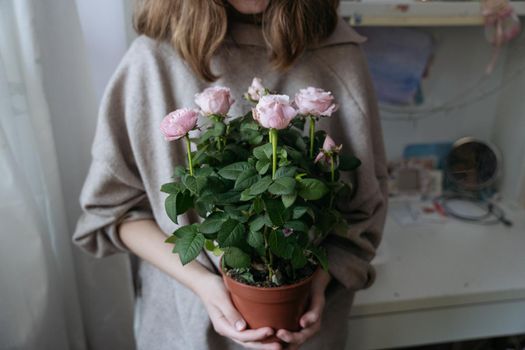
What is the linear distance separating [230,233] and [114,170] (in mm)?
321

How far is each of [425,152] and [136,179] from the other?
1010mm

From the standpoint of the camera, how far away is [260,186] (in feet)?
1.45

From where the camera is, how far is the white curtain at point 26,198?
69 cm

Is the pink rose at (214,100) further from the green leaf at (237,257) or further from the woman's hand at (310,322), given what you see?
the woman's hand at (310,322)

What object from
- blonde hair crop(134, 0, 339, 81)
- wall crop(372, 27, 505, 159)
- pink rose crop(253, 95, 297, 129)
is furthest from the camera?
wall crop(372, 27, 505, 159)

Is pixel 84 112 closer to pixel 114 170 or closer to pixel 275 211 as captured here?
pixel 114 170

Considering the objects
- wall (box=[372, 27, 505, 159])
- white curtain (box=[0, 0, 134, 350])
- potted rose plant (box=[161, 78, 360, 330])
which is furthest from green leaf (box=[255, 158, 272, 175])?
wall (box=[372, 27, 505, 159])

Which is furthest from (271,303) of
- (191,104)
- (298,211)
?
(191,104)

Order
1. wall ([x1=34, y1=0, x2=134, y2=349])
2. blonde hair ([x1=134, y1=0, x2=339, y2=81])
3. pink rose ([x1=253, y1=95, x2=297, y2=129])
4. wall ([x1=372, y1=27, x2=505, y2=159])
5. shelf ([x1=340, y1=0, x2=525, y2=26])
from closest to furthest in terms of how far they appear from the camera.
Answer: pink rose ([x1=253, y1=95, x2=297, y2=129]) → blonde hair ([x1=134, y1=0, x2=339, y2=81]) → wall ([x1=34, y1=0, x2=134, y2=349]) → shelf ([x1=340, y1=0, x2=525, y2=26]) → wall ([x1=372, y1=27, x2=505, y2=159])

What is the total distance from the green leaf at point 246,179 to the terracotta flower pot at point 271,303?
0.14m

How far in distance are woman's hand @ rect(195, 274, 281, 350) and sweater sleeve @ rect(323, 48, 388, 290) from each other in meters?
0.20

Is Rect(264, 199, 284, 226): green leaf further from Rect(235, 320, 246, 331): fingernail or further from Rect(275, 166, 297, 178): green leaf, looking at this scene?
Rect(235, 320, 246, 331): fingernail

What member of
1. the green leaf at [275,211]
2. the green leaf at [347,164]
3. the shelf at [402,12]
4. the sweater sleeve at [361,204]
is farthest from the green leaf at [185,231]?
the shelf at [402,12]

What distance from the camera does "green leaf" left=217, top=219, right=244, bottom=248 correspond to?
469 mm
